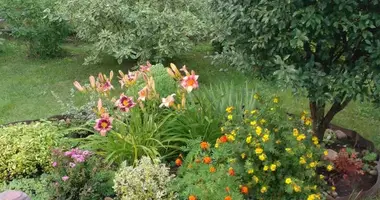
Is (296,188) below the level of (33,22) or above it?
above

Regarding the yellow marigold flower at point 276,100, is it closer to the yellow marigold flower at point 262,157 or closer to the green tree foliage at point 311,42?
the green tree foliage at point 311,42

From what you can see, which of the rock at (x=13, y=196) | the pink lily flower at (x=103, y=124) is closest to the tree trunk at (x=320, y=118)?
the pink lily flower at (x=103, y=124)

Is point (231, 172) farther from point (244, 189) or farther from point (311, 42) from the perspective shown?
point (311, 42)

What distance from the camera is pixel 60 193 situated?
370 centimetres

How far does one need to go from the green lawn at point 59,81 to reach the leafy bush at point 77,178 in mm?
1547

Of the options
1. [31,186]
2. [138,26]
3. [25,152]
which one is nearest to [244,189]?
[31,186]

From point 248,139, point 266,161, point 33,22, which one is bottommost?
point 33,22

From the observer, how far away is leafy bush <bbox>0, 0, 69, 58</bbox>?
336 inches

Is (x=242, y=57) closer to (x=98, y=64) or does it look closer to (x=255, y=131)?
(x=255, y=131)

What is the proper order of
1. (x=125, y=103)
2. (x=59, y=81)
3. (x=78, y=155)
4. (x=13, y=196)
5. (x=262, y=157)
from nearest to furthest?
(x=13, y=196), (x=262, y=157), (x=78, y=155), (x=125, y=103), (x=59, y=81)

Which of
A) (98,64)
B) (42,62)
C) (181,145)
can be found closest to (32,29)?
(42,62)

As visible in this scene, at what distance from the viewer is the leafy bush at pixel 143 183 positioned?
11.9 ft

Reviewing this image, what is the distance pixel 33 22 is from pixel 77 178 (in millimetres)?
5613

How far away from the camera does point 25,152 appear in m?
4.22
